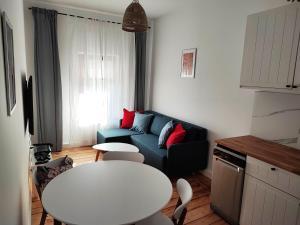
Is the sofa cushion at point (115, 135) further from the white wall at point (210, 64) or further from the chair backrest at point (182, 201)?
the chair backrest at point (182, 201)

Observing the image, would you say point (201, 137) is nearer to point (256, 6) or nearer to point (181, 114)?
point (181, 114)

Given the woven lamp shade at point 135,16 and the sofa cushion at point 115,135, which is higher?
the woven lamp shade at point 135,16

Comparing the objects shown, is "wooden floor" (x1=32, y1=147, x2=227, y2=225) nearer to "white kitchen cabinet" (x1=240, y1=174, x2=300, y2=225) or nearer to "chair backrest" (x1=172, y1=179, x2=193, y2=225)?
"white kitchen cabinet" (x1=240, y1=174, x2=300, y2=225)

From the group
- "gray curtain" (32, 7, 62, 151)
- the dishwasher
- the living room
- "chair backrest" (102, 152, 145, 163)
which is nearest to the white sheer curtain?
the living room

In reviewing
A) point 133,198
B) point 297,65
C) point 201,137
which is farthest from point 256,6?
point 133,198

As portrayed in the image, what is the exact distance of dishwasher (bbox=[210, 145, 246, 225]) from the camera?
7.30 feet

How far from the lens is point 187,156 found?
3.27 metres

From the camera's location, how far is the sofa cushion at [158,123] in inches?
159

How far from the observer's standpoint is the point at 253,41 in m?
2.27

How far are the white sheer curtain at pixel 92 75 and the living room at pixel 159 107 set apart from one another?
2 cm

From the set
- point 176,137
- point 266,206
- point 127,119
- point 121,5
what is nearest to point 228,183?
point 266,206

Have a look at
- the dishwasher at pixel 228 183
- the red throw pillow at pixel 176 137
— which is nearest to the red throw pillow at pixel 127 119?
the red throw pillow at pixel 176 137

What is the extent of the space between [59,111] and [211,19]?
3143mm

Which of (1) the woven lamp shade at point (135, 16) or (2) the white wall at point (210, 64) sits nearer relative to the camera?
(1) the woven lamp shade at point (135, 16)
